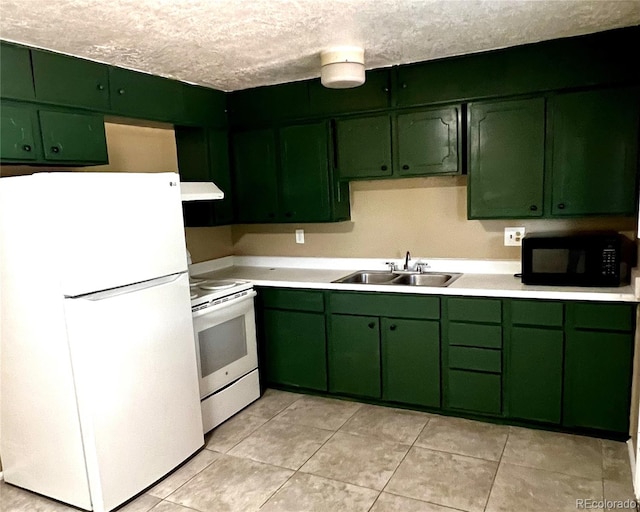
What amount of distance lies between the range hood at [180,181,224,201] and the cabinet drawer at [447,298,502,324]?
162cm

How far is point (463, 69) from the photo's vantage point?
3.05 m

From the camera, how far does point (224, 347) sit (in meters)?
3.25

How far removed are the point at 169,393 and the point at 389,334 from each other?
140 centimetres

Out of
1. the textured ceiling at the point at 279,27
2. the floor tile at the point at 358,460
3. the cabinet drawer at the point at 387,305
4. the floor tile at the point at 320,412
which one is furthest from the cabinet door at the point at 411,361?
the textured ceiling at the point at 279,27

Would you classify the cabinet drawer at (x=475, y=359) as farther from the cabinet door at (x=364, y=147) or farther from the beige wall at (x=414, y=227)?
the cabinet door at (x=364, y=147)

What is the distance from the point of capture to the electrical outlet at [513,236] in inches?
129

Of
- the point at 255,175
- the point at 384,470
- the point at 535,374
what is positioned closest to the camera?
the point at 384,470

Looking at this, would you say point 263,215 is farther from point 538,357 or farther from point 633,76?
point 633,76

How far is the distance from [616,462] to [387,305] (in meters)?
1.47

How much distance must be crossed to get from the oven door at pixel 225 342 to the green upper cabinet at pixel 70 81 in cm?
134

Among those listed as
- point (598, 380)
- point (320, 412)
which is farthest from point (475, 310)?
point (320, 412)

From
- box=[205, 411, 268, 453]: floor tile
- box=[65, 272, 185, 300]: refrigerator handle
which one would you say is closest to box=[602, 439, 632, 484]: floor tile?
box=[205, 411, 268, 453]: floor tile

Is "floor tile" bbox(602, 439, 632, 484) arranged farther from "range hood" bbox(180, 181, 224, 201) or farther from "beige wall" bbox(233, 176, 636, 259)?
"range hood" bbox(180, 181, 224, 201)

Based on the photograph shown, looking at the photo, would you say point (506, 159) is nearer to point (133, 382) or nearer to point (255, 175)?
point (255, 175)
